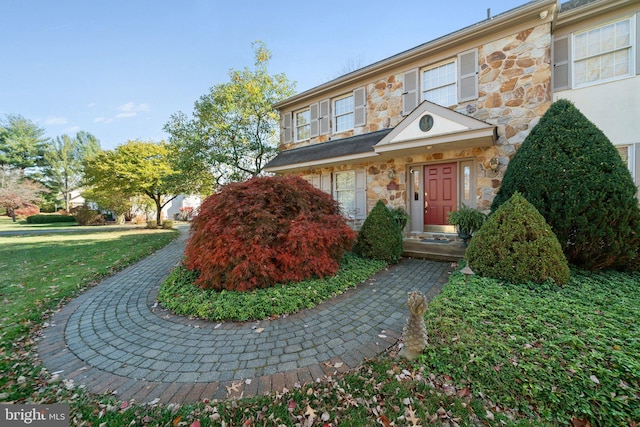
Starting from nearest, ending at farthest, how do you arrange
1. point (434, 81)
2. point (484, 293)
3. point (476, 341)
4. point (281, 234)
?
1. point (476, 341)
2. point (484, 293)
3. point (281, 234)
4. point (434, 81)

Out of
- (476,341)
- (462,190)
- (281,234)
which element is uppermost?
(462,190)

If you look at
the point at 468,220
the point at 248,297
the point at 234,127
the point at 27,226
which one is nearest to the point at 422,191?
the point at 468,220

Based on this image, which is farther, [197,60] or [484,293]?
[197,60]

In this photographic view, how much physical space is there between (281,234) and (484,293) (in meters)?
3.22

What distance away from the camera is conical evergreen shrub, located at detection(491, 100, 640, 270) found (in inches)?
148

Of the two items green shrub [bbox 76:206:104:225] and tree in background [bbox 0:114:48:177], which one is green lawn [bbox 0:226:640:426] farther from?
tree in background [bbox 0:114:48:177]

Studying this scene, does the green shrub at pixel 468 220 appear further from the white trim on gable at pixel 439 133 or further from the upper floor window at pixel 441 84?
the upper floor window at pixel 441 84

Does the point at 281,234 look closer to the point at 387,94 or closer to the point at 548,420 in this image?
the point at 548,420

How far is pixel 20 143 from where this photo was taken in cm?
2773


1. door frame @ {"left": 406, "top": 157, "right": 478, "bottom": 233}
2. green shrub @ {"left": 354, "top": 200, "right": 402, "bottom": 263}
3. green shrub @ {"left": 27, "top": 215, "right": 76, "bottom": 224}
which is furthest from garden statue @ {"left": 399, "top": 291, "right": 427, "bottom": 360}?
green shrub @ {"left": 27, "top": 215, "right": 76, "bottom": 224}

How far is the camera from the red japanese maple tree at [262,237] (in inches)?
161

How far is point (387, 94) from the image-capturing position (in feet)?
25.9

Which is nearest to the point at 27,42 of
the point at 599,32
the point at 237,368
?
the point at 237,368

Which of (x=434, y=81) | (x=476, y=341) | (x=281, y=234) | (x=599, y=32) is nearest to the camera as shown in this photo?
(x=476, y=341)
